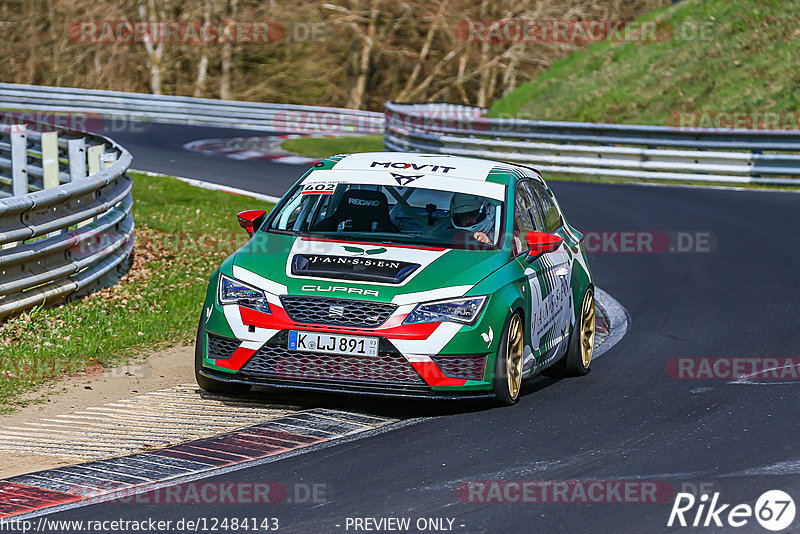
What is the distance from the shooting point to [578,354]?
30.6ft

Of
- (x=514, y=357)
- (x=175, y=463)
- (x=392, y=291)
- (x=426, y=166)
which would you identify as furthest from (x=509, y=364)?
(x=175, y=463)

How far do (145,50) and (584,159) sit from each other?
2933cm

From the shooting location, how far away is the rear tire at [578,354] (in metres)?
9.28

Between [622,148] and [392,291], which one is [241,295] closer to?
[392,291]

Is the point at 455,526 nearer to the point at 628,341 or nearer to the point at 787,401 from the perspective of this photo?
the point at 787,401

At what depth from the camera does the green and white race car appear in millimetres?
7566

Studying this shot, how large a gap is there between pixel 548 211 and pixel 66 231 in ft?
16.0

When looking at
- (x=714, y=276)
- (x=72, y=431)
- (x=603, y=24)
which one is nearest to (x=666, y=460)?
(x=72, y=431)

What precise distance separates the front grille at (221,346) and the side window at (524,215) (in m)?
2.04

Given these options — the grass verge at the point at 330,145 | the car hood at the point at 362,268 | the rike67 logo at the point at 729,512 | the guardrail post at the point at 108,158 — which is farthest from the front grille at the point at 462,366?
the grass verge at the point at 330,145

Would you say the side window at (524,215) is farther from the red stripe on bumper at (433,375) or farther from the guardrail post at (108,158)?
the guardrail post at (108,158)
